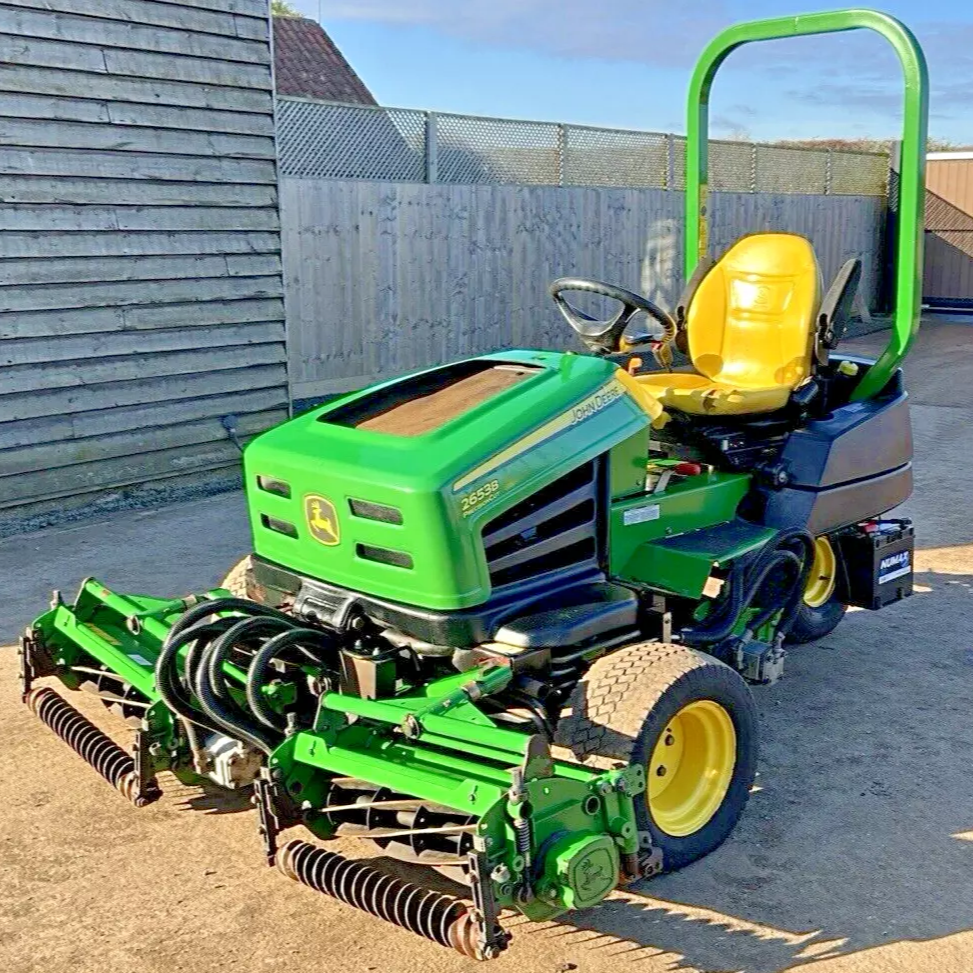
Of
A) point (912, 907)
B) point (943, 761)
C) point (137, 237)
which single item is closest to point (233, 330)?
point (137, 237)

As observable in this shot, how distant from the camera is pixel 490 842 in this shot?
281 centimetres

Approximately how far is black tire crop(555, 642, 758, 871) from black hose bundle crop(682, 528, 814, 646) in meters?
0.48

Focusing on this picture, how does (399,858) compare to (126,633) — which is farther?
(126,633)

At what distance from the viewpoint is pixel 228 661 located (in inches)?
148

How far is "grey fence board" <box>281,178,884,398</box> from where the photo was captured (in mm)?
10164

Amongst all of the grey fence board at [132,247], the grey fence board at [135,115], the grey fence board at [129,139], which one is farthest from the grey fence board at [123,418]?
the grey fence board at [135,115]

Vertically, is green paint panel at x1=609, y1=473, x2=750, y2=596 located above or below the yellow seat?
below

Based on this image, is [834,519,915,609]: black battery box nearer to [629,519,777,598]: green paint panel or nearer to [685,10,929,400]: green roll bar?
[685,10,929,400]: green roll bar

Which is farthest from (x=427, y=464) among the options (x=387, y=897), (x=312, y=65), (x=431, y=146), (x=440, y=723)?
(x=312, y=65)

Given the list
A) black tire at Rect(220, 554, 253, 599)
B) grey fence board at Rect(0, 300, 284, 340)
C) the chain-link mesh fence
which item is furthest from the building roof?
black tire at Rect(220, 554, 253, 599)

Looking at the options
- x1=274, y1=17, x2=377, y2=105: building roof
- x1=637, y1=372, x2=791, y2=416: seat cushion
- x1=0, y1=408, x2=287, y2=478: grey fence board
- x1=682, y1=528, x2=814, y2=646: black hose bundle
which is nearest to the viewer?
x1=682, y1=528, x2=814, y2=646: black hose bundle

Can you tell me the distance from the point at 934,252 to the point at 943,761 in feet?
58.4

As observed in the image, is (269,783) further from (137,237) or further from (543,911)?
(137,237)

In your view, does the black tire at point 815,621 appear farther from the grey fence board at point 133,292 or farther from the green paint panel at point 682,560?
the grey fence board at point 133,292
